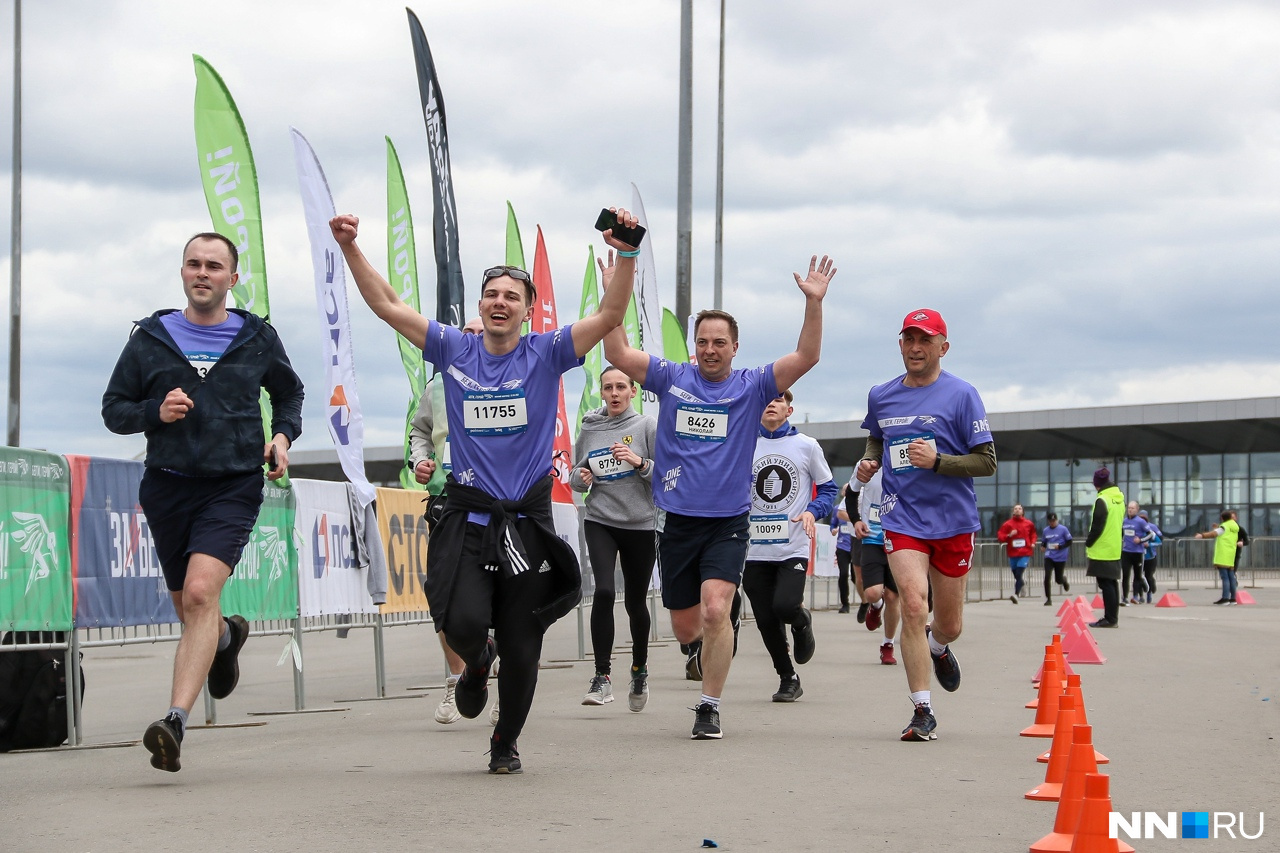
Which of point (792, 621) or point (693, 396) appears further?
point (792, 621)

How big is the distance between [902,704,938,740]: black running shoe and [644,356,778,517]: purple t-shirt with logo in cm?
132

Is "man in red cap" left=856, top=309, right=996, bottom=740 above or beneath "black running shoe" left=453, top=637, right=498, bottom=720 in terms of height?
above

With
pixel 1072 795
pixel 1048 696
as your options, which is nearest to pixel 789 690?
pixel 1048 696

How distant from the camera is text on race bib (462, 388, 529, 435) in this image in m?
6.33

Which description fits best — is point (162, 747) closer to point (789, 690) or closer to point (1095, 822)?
point (1095, 822)

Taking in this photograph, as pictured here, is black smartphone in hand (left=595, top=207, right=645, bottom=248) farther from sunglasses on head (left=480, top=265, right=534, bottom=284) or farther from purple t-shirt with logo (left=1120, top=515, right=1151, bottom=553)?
purple t-shirt with logo (left=1120, top=515, right=1151, bottom=553)

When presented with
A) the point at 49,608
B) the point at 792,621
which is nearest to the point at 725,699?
the point at 792,621

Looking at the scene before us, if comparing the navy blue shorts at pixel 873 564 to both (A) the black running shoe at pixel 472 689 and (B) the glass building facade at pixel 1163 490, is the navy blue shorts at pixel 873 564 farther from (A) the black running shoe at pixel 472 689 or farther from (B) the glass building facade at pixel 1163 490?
(B) the glass building facade at pixel 1163 490

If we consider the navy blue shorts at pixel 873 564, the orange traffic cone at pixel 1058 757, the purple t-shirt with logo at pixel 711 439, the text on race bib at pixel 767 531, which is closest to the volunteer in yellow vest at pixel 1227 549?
the navy blue shorts at pixel 873 564

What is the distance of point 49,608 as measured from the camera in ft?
25.3

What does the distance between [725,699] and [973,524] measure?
100 inches

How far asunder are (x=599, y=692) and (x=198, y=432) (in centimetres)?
393

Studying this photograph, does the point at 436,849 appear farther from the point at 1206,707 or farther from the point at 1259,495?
the point at 1259,495

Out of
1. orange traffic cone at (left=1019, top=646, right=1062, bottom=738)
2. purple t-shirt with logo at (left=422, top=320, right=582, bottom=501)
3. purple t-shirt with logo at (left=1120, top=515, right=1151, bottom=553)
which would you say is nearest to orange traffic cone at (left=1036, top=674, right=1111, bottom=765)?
orange traffic cone at (left=1019, top=646, right=1062, bottom=738)
